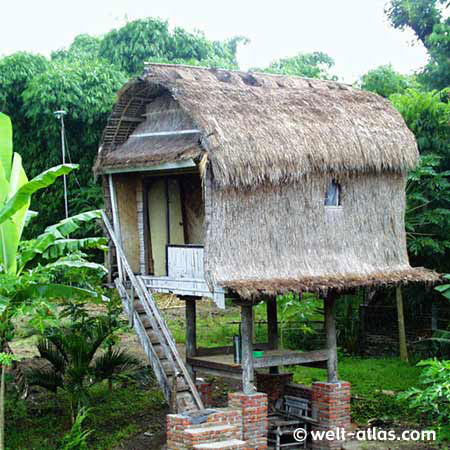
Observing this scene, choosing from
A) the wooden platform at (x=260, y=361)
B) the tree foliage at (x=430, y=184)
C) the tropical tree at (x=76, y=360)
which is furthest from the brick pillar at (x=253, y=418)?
the tree foliage at (x=430, y=184)

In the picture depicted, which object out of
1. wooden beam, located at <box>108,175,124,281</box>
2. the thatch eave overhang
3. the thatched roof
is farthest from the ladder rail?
the thatched roof

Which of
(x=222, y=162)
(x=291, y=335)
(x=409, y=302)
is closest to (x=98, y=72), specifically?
(x=291, y=335)

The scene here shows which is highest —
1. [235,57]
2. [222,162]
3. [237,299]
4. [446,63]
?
[235,57]

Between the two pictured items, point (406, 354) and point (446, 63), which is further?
point (446, 63)

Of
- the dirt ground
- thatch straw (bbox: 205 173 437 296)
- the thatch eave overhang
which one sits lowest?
the dirt ground

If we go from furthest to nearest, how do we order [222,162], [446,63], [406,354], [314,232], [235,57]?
[235,57], [446,63], [406,354], [314,232], [222,162]

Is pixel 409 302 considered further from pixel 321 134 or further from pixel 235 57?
pixel 235 57

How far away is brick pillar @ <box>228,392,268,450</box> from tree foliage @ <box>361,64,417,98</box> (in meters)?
13.0

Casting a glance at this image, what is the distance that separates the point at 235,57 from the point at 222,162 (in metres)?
21.3

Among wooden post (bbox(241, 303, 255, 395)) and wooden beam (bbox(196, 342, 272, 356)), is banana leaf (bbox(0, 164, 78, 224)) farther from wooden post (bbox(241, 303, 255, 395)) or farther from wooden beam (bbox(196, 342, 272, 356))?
wooden beam (bbox(196, 342, 272, 356))

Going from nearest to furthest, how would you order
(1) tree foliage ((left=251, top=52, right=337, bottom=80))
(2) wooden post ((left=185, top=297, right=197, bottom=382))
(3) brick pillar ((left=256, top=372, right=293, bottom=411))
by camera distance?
(2) wooden post ((left=185, top=297, right=197, bottom=382)), (3) brick pillar ((left=256, top=372, right=293, bottom=411)), (1) tree foliage ((left=251, top=52, right=337, bottom=80))

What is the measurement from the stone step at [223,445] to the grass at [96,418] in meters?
2.53

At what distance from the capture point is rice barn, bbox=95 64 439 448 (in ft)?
43.3

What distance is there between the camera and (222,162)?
42.1 ft
